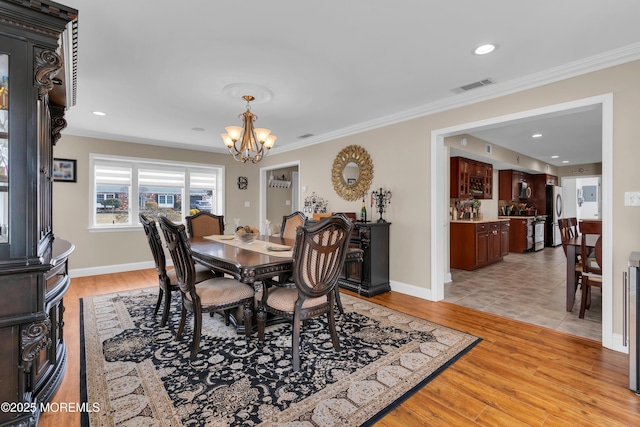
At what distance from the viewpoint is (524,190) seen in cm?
813

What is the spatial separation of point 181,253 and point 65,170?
4.11 metres

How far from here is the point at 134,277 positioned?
4910 millimetres

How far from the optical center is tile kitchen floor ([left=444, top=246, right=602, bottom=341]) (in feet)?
9.91

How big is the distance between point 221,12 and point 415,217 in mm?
3066

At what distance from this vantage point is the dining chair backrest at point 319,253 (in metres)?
2.09

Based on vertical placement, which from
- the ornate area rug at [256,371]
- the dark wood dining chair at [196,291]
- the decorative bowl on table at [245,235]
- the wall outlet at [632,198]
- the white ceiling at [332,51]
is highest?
the white ceiling at [332,51]

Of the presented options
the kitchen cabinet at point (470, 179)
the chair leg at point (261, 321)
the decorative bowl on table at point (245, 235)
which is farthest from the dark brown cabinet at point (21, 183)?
the kitchen cabinet at point (470, 179)

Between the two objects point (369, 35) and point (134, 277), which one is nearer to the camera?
point (369, 35)

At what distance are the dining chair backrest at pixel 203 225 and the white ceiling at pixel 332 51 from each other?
1416 mm

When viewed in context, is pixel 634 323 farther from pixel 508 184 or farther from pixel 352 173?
pixel 508 184

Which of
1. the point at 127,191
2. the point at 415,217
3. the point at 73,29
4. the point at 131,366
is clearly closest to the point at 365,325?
the point at 415,217

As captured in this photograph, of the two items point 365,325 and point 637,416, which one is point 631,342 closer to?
point 637,416

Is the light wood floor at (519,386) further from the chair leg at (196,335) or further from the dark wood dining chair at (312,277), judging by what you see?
the dark wood dining chair at (312,277)

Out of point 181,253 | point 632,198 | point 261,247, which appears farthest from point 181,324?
point 632,198
